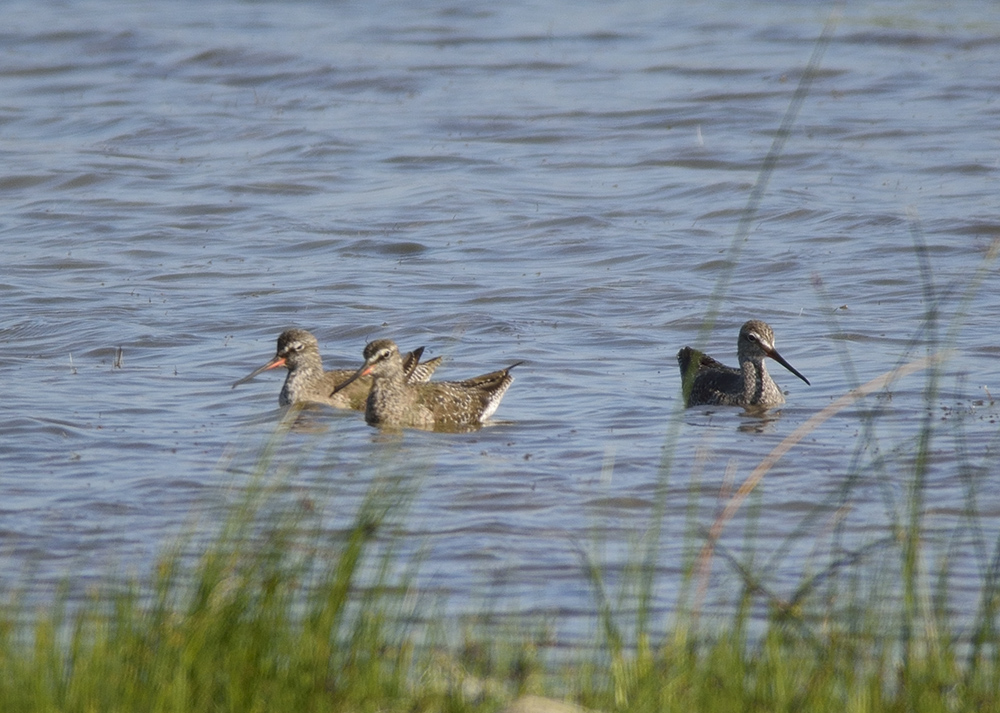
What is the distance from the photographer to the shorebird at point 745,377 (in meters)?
11.3

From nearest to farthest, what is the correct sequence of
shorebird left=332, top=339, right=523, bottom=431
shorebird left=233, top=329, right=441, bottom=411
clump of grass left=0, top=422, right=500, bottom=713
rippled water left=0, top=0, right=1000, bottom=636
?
clump of grass left=0, top=422, right=500, bottom=713 → rippled water left=0, top=0, right=1000, bottom=636 → shorebird left=332, top=339, right=523, bottom=431 → shorebird left=233, top=329, right=441, bottom=411

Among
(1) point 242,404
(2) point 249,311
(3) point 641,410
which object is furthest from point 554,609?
(2) point 249,311

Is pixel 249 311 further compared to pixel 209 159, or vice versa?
pixel 209 159

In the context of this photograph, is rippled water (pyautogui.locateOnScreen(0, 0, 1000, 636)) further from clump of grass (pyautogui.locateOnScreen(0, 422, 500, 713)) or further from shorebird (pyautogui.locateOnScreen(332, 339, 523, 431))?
clump of grass (pyautogui.locateOnScreen(0, 422, 500, 713))

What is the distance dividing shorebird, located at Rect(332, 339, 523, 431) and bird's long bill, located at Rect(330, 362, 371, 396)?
10mm

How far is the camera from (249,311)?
13.7m

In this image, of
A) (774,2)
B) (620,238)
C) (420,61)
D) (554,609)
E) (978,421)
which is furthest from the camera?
(774,2)

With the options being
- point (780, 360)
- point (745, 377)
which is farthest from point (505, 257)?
point (780, 360)

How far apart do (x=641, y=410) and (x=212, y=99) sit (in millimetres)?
14494

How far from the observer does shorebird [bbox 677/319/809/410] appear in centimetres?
1127

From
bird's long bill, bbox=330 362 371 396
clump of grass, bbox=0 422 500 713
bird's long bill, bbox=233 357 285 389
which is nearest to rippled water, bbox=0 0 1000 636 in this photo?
bird's long bill, bbox=233 357 285 389

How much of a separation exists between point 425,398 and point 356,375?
608 mm

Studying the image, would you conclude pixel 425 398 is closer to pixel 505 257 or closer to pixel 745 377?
pixel 745 377

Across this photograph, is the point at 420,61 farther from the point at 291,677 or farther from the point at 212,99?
the point at 291,677
